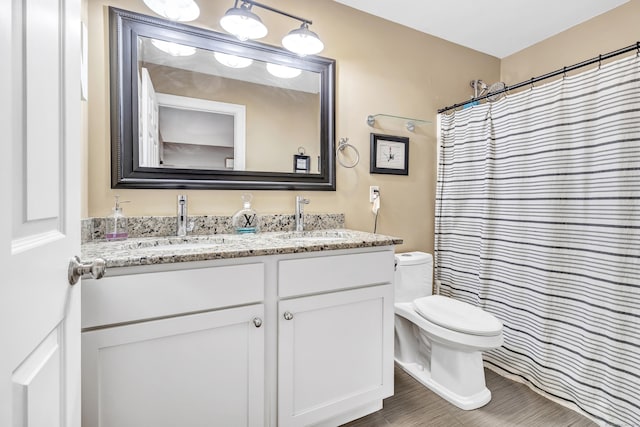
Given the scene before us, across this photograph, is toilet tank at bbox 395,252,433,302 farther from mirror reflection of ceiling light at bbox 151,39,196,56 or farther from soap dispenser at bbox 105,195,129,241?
mirror reflection of ceiling light at bbox 151,39,196,56

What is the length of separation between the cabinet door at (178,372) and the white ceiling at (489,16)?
2.09m

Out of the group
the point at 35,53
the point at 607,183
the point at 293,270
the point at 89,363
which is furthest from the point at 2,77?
the point at 607,183

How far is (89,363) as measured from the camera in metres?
0.93

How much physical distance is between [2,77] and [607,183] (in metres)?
2.11

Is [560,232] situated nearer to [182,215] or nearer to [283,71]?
[283,71]

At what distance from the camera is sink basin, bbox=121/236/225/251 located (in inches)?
52.1

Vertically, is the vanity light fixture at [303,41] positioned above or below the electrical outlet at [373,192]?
above

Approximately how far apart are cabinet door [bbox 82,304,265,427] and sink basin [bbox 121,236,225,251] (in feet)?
1.33

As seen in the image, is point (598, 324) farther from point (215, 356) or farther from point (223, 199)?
point (223, 199)

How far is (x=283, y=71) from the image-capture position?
180 cm

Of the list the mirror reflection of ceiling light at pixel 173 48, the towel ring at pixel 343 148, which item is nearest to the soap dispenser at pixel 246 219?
the towel ring at pixel 343 148

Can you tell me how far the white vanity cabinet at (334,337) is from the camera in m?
1.25

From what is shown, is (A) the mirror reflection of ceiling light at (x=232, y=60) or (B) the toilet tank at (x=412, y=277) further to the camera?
(B) the toilet tank at (x=412, y=277)

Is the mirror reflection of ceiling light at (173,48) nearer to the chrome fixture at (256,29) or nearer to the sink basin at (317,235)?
the chrome fixture at (256,29)
